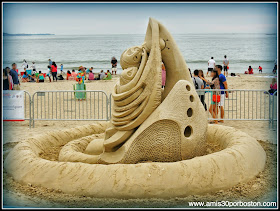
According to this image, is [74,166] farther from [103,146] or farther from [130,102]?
[130,102]

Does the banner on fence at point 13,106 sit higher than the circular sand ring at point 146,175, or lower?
higher

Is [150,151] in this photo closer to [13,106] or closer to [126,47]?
[13,106]

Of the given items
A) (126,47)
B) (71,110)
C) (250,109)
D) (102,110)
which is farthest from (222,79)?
(126,47)

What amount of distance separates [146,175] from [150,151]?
97cm

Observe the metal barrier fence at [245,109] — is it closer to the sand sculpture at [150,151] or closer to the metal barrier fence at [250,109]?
the metal barrier fence at [250,109]

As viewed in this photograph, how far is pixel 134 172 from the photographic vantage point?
6523 millimetres

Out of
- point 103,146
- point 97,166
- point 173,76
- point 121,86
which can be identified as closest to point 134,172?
point 97,166

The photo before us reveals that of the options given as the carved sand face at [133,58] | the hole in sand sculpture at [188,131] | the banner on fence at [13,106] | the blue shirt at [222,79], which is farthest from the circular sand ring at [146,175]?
the blue shirt at [222,79]

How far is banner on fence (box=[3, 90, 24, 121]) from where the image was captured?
11.1m

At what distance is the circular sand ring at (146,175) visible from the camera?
6.41 metres

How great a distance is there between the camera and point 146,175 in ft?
21.2

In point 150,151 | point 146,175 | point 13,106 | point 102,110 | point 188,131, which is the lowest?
point 146,175

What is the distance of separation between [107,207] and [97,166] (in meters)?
0.81

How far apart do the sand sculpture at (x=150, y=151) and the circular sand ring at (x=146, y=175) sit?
0.02m
